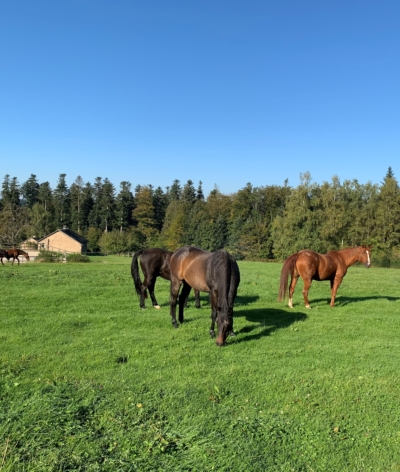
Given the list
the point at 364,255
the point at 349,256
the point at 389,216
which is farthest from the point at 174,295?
the point at 389,216

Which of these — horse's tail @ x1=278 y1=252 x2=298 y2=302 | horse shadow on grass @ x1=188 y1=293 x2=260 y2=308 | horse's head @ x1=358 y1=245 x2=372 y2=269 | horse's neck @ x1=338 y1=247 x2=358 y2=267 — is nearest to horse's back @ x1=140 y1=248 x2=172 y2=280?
horse shadow on grass @ x1=188 y1=293 x2=260 y2=308

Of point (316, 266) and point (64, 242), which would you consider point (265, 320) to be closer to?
point (316, 266)

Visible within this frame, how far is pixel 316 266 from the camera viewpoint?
11219 mm

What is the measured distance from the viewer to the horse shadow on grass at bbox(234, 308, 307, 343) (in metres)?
7.80

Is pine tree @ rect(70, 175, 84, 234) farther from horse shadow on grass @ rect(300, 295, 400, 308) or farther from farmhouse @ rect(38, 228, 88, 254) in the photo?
horse shadow on grass @ rect(300, 295, 400, 308)

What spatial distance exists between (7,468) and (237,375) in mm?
3252

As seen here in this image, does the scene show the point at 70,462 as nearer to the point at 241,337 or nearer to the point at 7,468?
the point at 7,468

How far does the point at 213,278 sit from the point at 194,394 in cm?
278

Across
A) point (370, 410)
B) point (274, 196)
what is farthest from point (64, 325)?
point (274, 196)

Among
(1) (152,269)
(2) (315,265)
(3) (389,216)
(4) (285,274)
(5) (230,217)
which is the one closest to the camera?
(1) (152,269)

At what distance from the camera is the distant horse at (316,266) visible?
11055mm

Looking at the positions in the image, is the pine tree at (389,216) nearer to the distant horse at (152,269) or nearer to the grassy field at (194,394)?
the grassy field at (194,394)

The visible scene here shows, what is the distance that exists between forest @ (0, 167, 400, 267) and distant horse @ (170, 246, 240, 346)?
36.8 meters

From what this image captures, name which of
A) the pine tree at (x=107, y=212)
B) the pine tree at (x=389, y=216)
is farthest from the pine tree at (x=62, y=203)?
the pine tree at (x=389, y=216)
